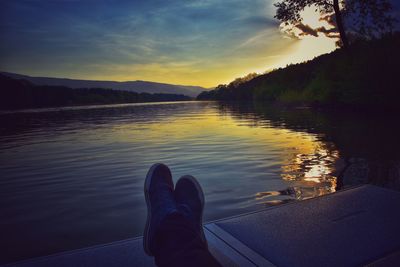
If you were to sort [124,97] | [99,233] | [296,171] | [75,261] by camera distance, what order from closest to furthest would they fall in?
1. [75,261]
2. [99,233]
3. [296,171]
4. [124,97]

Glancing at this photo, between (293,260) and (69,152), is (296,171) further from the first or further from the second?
(69,152)

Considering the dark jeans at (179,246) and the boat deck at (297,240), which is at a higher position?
the dark jeans at (179,246)

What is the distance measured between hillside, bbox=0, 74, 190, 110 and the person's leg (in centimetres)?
9916

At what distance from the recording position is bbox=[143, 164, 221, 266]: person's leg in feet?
5.39

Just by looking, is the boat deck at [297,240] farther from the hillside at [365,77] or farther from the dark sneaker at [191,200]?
the hillside at [365,77]

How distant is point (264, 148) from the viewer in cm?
1020

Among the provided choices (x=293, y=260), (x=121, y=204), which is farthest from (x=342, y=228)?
(x=121, y=204)

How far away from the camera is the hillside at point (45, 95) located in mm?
91669

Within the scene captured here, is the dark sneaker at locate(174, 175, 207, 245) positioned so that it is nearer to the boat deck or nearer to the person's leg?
the person's leg

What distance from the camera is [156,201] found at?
226 centimetres

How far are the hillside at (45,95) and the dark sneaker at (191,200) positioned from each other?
325 ft

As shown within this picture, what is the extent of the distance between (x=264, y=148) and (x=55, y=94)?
121976mm

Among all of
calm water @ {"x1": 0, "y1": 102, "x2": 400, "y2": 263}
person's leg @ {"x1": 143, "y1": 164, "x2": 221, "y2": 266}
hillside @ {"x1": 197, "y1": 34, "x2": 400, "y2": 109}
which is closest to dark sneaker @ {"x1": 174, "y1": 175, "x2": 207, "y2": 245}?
person's leg @ {"x1": 143, "y1": 164, "x2": 221, "y2": 266}

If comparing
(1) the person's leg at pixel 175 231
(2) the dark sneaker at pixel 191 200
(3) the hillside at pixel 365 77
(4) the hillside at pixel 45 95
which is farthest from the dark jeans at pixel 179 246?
(4) the hillside at pixel 45 95
